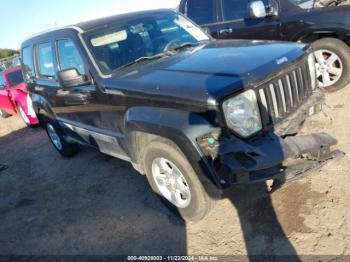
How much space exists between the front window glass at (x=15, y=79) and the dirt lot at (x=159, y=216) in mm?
4590

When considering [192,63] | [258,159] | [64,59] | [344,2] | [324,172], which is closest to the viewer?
[258,159]

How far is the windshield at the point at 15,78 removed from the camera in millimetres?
9455

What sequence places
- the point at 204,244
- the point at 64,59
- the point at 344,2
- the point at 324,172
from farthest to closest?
the point at 344,2 < the point at 64,59 < the point at 324,172 < the point at 204,244

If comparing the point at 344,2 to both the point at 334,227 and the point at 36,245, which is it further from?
the point at 36,245

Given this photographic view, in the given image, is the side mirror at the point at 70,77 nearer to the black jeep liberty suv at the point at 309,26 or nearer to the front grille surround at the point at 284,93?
the front grille surround at the point at 284,93

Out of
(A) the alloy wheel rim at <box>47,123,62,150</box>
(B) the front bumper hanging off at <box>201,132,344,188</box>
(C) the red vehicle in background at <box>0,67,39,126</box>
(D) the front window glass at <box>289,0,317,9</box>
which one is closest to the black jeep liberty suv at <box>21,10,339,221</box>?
(B) the front bumper hanging off at <box>201,132,344,188</box>

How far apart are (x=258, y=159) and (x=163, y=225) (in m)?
1.40

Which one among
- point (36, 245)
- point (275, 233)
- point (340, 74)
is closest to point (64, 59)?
point (36, 245)

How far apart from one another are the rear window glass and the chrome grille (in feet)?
11.3

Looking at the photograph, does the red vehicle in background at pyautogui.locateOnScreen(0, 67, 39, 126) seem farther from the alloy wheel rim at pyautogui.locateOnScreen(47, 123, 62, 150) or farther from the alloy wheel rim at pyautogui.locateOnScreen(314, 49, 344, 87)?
the alloy wheel rim at pyautogui.locateOnScreen(314, 49, 344, 87)

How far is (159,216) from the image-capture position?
381cm

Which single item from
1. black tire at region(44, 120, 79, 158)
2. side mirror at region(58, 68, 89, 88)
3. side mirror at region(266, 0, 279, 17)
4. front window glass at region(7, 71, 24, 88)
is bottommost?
black tire at region(44, 120, 79, 158)

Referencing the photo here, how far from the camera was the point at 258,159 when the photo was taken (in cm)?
271

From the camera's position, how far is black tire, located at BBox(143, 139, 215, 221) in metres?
3.11
